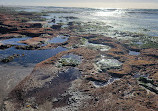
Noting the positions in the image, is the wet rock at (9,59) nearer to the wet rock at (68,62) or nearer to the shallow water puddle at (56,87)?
the wet rock at (68,62)

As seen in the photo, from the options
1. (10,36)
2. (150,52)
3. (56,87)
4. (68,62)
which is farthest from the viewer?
(10,36)

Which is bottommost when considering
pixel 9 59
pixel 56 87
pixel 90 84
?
pixel 56 87

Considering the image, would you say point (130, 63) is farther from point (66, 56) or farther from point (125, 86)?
point (66, 56)

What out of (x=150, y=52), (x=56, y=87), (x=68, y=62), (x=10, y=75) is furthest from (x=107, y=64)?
(x=10, y=75)

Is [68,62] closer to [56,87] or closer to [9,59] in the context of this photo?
[56,87]

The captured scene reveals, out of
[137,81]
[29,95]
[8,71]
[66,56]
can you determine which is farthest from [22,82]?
[137,81]

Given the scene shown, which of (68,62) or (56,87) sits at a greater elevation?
(68,62)

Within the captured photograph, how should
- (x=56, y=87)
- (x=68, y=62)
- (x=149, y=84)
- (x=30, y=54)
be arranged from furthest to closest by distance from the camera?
1. (x=30, y=54)
2. (x=68, y=62)
3. (x=149, y=84)
4. (x=56, y=87)

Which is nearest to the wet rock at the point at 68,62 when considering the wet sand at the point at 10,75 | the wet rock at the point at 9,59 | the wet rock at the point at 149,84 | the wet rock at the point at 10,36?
the wet sand at the point at 10,75
